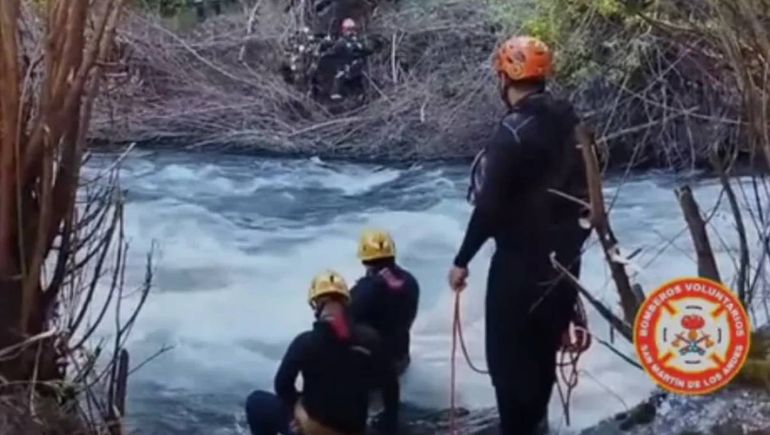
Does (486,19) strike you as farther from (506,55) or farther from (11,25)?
(11,25)

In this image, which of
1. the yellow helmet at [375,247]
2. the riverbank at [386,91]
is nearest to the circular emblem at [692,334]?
the yellow helmet at [375,247]

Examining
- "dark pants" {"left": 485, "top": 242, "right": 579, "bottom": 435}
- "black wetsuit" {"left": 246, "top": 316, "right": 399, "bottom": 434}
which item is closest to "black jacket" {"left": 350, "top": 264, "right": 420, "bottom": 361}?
"black wetsuit" {"left": 246, "top": 316, "right": 399, "bottom": 434}

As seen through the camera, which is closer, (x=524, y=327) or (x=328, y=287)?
(x=524, y=327)

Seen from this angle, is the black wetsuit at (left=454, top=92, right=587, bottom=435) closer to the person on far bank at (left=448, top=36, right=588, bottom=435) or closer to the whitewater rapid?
the person on far bank at (left=448, top=36, right=588, bottom=435)

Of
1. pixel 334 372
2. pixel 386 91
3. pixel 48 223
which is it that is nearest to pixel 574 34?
pixel 386 91

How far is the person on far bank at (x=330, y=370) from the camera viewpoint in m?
5.07

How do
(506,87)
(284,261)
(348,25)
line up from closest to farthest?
(506,87) < (284,261) < (348,25)

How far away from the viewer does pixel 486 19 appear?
14703 mm

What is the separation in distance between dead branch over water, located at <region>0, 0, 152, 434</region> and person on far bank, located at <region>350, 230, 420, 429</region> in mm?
2423

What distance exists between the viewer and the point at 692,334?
2789mm

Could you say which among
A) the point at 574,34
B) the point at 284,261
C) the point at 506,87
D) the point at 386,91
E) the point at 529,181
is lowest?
the point at 284,261

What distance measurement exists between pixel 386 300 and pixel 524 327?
1.30m

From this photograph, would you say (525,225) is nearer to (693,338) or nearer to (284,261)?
(693,338)

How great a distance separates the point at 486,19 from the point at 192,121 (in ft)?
10.9
